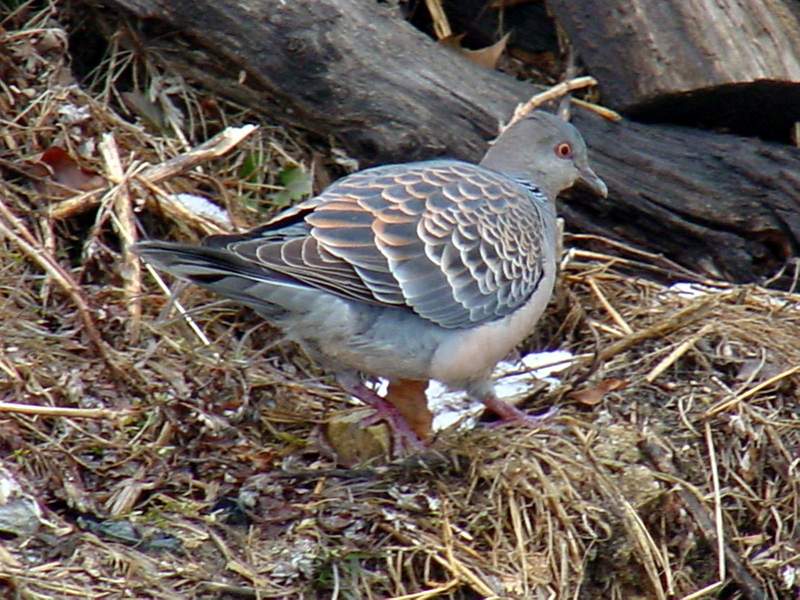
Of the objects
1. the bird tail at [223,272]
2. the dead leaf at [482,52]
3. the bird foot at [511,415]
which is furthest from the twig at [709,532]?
the dead leaf at [482,52]

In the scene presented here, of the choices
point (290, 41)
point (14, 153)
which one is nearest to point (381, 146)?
point (290, 41)

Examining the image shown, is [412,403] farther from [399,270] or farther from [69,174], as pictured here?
[69,174]

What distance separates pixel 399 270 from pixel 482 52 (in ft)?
5.67

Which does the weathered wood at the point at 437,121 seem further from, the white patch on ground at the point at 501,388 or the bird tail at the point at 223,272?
the bird tail at the point at 223,272

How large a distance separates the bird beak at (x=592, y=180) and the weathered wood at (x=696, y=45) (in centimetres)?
46

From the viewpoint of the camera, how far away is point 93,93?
17.6 feet

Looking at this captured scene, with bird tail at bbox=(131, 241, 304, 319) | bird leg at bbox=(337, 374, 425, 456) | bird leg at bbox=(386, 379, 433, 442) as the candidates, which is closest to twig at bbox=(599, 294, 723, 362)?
bird leg at bbox=(386, 379, 433, 442)

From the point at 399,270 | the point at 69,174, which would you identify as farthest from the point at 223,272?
the point at 69,174

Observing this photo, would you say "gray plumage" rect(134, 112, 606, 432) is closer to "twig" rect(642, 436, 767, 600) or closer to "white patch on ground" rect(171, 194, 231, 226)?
"twig" rect(642, 436, 767, 600)

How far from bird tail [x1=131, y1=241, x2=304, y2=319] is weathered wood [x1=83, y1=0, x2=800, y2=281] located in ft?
4.32

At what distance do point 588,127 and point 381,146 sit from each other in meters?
0.78

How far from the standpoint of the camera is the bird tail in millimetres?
3826

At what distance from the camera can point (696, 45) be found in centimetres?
507

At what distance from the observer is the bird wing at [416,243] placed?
399cm
